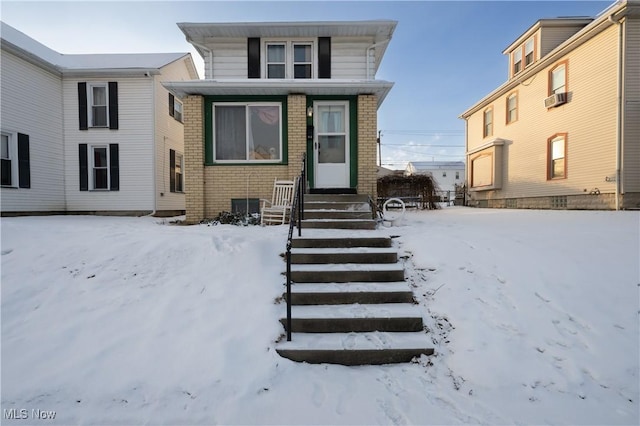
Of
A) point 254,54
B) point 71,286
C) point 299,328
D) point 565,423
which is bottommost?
point 565,423

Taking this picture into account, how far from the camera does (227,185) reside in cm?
827

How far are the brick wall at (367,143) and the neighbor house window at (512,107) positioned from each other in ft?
32.1

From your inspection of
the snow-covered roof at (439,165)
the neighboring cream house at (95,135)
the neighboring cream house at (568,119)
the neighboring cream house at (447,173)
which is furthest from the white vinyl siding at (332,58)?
the snow-covered roof at (439,165)

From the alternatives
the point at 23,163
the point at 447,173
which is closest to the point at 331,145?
the point at 23,163

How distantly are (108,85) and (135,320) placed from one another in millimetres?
11729

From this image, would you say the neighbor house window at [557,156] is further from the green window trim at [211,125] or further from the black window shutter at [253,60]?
the black window shutter at [253,60]

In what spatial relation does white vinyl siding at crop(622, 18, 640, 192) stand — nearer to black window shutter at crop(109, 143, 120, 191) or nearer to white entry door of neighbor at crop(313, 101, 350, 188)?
white entry door of neighbor at crop(313, 101, 350, 188)

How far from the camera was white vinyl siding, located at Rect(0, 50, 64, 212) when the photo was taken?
9703 millimetres

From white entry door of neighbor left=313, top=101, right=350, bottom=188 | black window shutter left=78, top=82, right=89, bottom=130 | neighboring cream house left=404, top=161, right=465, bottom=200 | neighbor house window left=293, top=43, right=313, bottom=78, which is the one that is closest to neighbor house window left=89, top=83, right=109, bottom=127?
black window shutter left=78, top=82, right=89, bottom=130

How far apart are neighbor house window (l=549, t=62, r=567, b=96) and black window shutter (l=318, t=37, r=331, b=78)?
8959 millimetres

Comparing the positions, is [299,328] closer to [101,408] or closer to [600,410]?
[101,408]

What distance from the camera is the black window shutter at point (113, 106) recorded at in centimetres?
1152

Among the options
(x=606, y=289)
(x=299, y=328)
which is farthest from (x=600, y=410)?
(x=299, y=328)

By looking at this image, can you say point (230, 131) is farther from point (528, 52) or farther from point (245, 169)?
point (528, 52)
